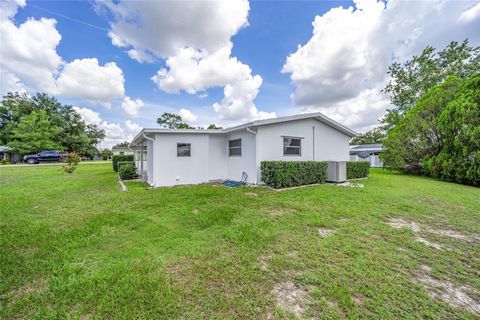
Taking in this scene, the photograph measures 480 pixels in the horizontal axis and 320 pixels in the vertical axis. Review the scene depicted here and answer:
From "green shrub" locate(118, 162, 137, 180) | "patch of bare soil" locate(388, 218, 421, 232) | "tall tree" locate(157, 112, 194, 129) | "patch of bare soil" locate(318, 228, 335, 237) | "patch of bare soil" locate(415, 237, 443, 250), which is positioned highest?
"tall tree" locate(157, 112, 194, 129)

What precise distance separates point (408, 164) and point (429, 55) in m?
13.0

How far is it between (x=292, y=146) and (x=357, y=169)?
4.31 m

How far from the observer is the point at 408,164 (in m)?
13.9

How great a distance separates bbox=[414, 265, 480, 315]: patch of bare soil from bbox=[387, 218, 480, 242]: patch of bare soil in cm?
181

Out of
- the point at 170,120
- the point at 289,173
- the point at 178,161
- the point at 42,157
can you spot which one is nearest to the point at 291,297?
the point at 289,173

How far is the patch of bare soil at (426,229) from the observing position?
3637mm

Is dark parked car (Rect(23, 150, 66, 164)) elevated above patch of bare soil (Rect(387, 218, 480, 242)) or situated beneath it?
elevated above

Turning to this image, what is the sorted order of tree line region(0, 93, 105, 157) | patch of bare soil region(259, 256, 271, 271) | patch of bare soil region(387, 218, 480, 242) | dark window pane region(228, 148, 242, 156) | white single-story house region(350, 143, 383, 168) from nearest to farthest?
1. patch of bare soil region(259, 256, 271, 271)
2. patch of bare soil region(387, 218, 480, 242)
3. dark window pane region(228, 148, 242, 156)
4. white single-story house region(350, 143, 383, 168)
5. tree line region(0, 93, 105, 157)

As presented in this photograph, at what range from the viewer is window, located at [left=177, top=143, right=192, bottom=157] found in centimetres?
909

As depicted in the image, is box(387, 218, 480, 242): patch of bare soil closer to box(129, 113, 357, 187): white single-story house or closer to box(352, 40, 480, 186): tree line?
box(129, 113, 357, 187): white single-story house

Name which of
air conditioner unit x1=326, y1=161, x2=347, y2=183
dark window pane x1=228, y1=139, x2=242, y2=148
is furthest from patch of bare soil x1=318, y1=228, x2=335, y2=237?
dark window pane x1=228, y1=139, x2=242, y2=148

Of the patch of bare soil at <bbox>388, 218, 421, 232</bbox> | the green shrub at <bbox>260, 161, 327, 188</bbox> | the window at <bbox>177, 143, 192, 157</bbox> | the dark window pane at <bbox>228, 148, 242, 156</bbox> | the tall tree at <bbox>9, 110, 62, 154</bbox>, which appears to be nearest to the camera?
the patch of bare soil at <bbox>388, 218, 421, 232</bbox>

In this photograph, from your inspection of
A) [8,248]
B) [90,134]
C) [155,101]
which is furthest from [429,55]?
[90,134]

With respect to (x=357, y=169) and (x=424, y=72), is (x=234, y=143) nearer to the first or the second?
(x=357, y=169)
